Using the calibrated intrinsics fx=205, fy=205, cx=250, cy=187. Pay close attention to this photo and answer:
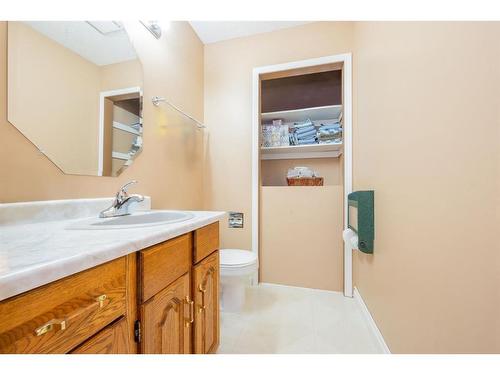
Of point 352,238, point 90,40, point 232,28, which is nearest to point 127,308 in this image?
point 90,40

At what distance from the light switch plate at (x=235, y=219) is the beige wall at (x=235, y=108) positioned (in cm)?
4

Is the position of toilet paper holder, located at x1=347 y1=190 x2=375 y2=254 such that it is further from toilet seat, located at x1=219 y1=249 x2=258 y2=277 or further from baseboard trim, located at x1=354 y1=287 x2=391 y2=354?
toilet seat, located at x1=219 y1=249 x2=258 y2=277

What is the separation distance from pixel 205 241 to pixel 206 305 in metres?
0.29

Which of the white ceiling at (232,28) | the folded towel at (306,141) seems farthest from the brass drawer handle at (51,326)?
the white ceiling at (232,28)

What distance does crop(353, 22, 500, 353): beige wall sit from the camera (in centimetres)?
50

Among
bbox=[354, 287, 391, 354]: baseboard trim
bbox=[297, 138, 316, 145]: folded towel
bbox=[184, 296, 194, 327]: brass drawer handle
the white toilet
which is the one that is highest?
bbox=[297, 138, 316, 145]: folded towel

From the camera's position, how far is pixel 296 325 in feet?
4.33

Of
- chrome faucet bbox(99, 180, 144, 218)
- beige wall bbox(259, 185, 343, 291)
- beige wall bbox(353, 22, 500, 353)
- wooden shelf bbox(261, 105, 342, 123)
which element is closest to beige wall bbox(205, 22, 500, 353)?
beige wall bbox(353, 22, 500, 353)

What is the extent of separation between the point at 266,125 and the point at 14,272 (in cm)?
198

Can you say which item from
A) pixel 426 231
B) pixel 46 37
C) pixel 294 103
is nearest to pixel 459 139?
pixel 426 231

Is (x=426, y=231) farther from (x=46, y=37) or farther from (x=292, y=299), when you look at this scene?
(x=46, y=37)

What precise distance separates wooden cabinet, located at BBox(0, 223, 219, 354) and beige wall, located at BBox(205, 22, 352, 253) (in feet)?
3.19

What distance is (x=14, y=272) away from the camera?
296mm

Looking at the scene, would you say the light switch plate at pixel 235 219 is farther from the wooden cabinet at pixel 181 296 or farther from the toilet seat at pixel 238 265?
the wooden cabinet at pixel 181 296
